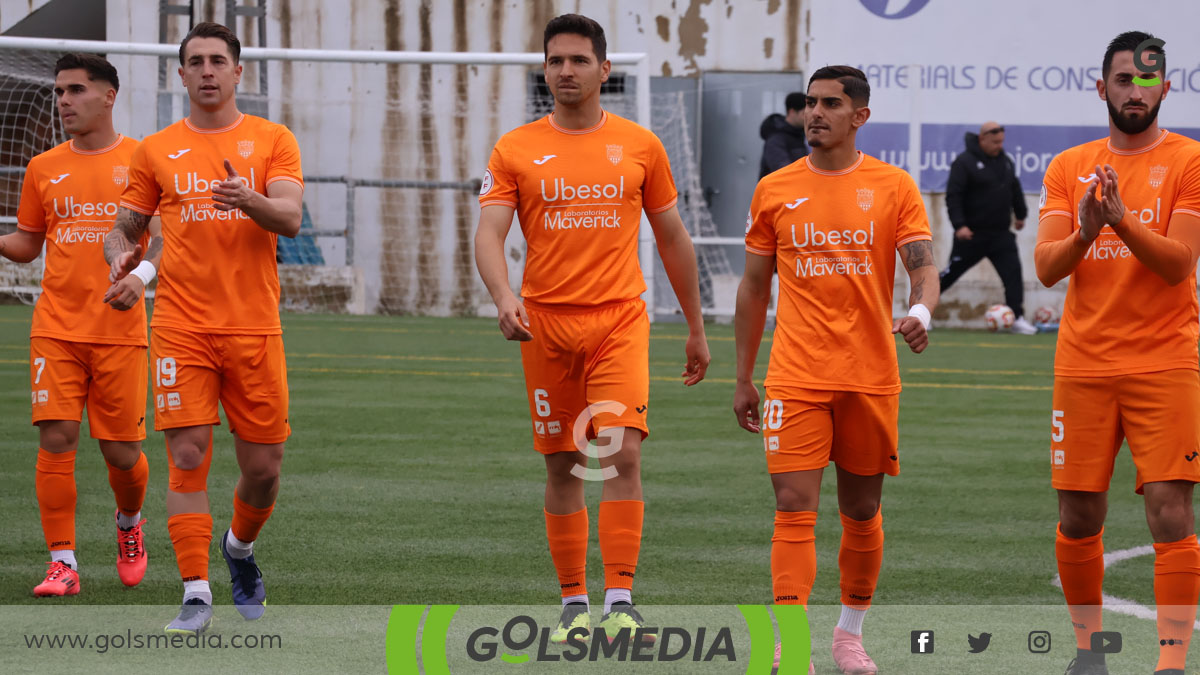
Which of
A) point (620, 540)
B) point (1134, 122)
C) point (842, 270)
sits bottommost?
point (620, 540)

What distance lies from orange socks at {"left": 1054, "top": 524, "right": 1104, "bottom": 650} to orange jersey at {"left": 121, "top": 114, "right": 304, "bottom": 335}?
120 inches

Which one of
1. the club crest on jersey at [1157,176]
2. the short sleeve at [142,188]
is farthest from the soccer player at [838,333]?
the short sleeve at [142,188]

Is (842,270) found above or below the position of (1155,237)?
below

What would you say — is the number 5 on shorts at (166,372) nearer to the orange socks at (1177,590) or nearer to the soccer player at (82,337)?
the soccer player at (82,337)

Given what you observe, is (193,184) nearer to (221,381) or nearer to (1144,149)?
(221,381)

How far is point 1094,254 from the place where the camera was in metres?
5.10

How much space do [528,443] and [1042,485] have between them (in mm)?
3437

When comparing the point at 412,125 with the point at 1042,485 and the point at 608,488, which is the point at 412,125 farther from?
the point at 608,488

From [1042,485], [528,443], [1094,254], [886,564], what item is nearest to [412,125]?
[528,443]

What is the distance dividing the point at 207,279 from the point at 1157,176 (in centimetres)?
340

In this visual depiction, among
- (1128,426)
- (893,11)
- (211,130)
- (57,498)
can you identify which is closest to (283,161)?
(211,130)

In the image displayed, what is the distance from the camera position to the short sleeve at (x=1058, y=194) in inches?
205

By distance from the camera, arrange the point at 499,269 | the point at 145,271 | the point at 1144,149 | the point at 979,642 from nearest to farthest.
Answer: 1. the point at 1144,149
2. the point at 979,642
3. the point at 499,269
4. the point at 145,271

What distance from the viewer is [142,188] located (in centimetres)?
595
